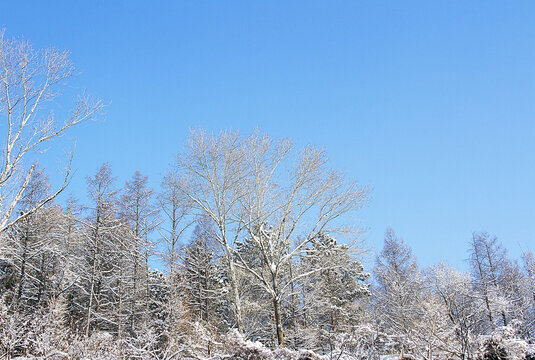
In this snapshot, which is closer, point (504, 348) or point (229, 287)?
point (504, 348)

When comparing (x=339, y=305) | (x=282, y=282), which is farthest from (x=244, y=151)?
(x=339, y=305)

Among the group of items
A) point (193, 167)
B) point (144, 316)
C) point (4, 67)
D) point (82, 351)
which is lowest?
point (82, 351)

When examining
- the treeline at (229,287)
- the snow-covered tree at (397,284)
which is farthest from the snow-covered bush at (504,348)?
the snow-covered tree at (397,284)

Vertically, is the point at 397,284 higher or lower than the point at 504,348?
higher

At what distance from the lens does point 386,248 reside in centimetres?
3028

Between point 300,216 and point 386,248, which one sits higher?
point 386,248

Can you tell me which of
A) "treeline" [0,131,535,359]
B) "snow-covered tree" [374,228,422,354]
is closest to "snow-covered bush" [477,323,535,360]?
"treeline" [0,131,535,359]

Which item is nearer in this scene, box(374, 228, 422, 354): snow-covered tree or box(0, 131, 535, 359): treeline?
box(0, 131, 535, 359): treeline

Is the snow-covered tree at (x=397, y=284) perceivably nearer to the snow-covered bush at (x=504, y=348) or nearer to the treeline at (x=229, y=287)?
the treeline at (x=229, y=287)

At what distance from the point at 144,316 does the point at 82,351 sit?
13025mm

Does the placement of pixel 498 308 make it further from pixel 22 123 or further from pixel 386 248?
pixel 22 123

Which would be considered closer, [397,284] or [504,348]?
[504,348]

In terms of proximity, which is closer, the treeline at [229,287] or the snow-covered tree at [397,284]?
the treeline at [229,287]

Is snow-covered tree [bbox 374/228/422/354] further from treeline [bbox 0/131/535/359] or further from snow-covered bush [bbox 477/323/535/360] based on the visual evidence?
snow-covered bush [bbox 477/323/535/360]
